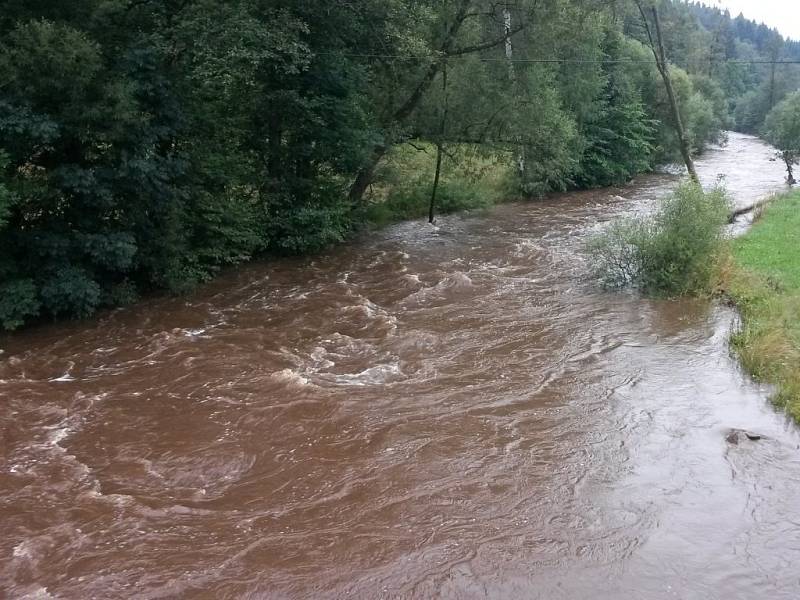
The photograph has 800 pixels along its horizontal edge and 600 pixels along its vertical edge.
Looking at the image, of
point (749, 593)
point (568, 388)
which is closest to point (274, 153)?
point (568, 388)

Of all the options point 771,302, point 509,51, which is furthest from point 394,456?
point 509,51

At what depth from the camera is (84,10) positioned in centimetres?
1409

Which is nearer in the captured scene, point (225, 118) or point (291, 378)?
point (291, 378)

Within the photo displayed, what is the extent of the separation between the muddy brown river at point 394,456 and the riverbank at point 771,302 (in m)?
0.38

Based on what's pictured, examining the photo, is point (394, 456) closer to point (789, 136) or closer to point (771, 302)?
point (771, 302)

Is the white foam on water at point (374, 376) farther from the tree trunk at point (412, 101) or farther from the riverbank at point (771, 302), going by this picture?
the tree trunk at point (412, 101)

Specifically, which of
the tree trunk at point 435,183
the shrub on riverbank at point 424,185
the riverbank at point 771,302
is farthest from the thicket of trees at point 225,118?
the riverbank at point 771,302

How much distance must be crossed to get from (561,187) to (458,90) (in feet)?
34.2

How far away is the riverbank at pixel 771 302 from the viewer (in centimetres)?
1112

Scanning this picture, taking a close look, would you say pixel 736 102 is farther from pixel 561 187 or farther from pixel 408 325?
pixel 408 325

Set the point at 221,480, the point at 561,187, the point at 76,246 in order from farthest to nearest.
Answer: the point at 561,187 → the point at 76,246 → the point at 221,480

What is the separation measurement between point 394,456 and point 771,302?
953cm

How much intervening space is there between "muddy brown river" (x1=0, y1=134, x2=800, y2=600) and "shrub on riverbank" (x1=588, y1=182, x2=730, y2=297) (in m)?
0.91

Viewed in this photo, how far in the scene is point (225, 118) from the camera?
18.1 m
